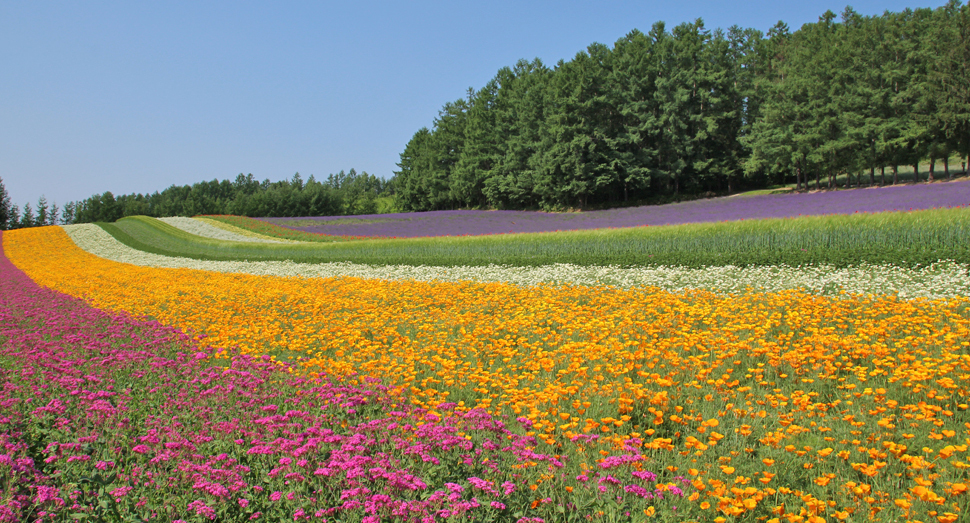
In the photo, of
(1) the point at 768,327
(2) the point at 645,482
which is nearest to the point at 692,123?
(1) the point at 768,327

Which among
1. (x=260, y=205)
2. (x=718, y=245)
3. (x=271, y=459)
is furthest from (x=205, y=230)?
(x=271, y=459)

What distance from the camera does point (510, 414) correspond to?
518 cm

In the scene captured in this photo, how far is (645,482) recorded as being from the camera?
361 centimetres

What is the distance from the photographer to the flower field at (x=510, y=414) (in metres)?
3.42

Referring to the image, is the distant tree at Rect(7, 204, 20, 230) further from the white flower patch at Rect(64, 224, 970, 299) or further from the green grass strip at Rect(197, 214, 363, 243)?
the white flower patch at Rect(64, 224, 970, 299)

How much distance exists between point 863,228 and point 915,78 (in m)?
39.8

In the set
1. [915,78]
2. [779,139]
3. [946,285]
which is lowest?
[946,285]

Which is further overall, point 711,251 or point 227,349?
point 711,251

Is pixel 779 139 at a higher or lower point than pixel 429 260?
higher

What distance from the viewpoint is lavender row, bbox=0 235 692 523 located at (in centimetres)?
333

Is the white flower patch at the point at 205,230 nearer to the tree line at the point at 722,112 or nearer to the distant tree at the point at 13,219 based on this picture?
the tree line at the point at 722,112

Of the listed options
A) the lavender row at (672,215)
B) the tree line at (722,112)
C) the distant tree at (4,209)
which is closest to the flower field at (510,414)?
the lavender row at (672,215)

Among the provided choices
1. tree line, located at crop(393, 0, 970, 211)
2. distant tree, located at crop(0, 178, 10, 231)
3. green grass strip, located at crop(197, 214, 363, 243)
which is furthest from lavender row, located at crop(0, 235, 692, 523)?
distant tree, located at crop(0, 178, 10, 231)

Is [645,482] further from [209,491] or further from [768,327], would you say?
[768,327]
